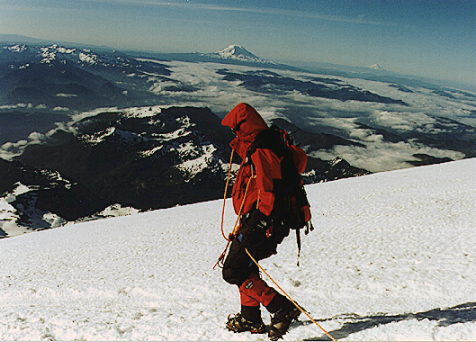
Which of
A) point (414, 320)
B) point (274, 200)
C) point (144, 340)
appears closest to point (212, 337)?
point (144, 340)

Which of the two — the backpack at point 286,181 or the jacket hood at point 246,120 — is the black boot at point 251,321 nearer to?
the backpack at point 286,181

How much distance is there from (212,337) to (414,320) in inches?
122

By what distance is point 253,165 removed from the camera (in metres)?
4.96

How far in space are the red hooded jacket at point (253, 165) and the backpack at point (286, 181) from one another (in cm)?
11

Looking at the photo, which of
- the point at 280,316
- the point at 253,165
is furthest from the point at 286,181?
the point at 280,316

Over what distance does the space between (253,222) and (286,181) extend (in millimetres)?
739

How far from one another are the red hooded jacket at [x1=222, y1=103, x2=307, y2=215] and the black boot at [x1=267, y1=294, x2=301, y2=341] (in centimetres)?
151

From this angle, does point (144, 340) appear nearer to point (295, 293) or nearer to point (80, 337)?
point (80, 337)

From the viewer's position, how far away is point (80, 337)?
623 centimetres

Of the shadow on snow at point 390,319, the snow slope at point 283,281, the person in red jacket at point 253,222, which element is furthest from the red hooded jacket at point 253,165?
the shadow on snow at point 390,319

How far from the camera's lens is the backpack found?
4895 millimetres

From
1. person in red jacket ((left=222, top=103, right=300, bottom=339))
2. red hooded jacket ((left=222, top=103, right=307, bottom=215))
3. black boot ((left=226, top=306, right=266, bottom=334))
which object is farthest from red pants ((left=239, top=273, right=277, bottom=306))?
red hooded jacket ((left=222, top=103, right=307, bottom=215))

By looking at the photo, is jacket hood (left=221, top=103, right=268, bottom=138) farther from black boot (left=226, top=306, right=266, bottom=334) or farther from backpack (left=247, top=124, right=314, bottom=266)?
black boot (left=226, top=306, right=266, bottom=334)

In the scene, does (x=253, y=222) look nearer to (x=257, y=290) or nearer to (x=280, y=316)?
(x=257, y=290)
